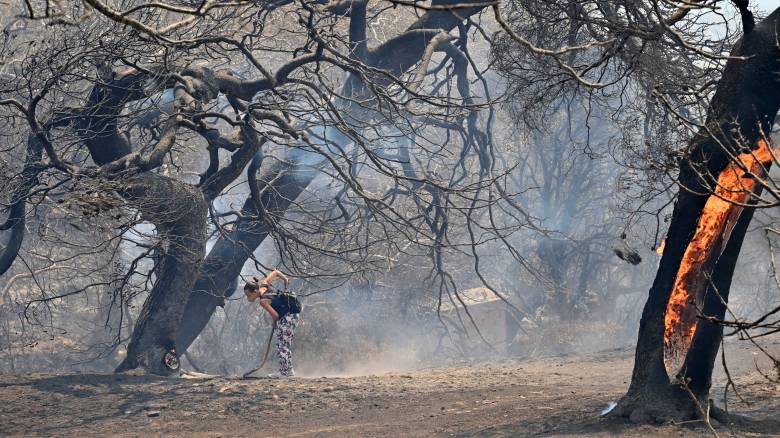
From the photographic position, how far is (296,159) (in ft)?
43.2

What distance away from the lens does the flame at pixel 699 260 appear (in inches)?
256

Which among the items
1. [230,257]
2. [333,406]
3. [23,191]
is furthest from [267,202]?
[333,406]

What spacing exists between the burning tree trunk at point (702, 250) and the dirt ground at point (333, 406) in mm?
287

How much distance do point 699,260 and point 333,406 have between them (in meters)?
4.37

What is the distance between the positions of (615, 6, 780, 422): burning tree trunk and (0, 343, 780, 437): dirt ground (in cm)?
29

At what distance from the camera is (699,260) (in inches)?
260

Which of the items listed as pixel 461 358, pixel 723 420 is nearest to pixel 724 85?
pixel 723 420

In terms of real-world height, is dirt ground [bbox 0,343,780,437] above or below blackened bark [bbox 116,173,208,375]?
below

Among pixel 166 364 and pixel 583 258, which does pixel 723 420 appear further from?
pixel 583 258

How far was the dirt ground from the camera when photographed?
294 inches

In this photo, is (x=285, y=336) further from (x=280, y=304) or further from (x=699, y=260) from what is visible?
(x=699, y=260)

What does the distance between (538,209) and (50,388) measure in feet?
62.0

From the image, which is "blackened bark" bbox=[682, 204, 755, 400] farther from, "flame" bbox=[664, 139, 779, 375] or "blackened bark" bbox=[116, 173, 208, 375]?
"blackened bark" bbox=[116, 173, 208, 375]

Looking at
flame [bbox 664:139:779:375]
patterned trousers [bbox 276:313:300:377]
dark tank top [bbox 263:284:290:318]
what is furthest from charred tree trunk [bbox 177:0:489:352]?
flame [bbox 664:139:779:375]
